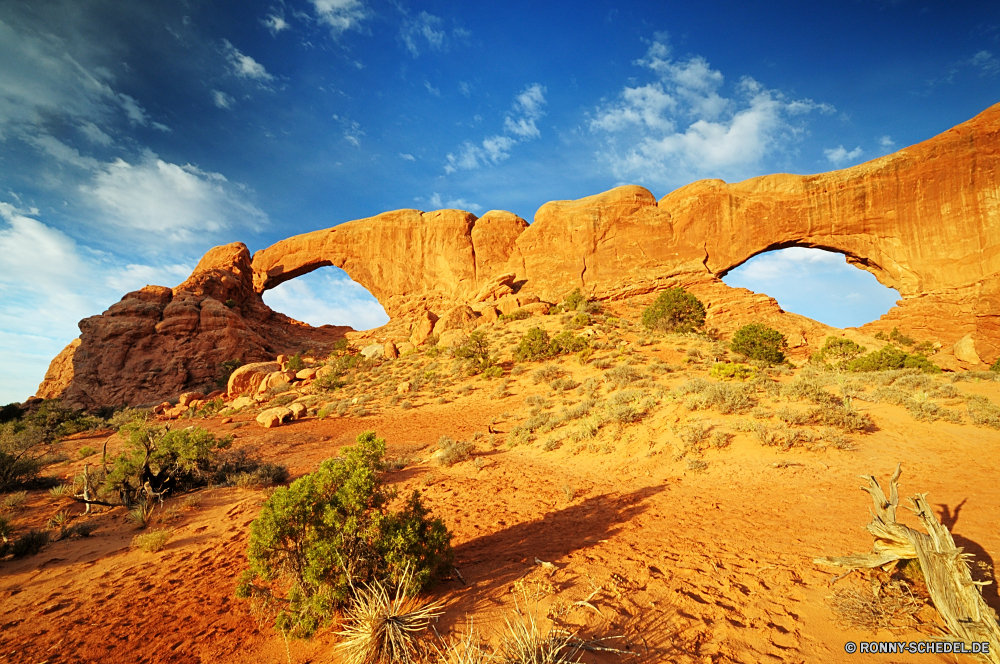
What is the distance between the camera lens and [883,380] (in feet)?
39.6

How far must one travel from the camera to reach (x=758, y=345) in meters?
18.0

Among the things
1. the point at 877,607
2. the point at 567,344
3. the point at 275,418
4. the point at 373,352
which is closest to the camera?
the point at 877,607

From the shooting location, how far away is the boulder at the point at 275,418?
1487cm

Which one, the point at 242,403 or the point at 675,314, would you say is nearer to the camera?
the point at 242,403

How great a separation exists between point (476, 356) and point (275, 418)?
891 centimetres

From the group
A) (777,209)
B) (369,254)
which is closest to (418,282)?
(369,254)

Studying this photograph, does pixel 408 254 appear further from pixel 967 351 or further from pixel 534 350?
pixel 967 351

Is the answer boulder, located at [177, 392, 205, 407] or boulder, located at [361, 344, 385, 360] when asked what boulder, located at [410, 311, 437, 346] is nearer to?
boulder, located at [361, 344, 385, 360]

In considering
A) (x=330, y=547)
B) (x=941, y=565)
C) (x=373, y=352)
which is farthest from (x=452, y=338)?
(x=941, y=565)

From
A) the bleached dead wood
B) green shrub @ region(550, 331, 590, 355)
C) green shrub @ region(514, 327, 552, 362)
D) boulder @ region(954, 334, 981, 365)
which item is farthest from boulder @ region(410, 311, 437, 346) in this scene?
boulder @ region(954, 334, 981, 365)

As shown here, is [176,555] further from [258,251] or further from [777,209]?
[258,251]

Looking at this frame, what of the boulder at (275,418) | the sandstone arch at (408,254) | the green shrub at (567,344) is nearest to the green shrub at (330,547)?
the boulder at (275,418)

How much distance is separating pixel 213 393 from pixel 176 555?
77.9 ft

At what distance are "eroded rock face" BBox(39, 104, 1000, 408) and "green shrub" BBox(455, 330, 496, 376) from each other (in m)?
7.70
